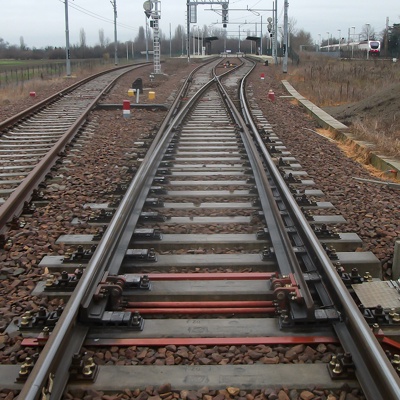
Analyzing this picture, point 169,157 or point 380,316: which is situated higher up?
point 169,157

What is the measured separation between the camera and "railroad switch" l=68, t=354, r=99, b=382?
108 inches

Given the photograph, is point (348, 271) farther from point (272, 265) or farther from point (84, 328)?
point (84, 328)

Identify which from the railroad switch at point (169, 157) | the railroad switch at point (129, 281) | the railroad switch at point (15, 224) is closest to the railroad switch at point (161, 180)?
the railroad switch at point (169, 157)

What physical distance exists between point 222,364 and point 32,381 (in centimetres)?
102

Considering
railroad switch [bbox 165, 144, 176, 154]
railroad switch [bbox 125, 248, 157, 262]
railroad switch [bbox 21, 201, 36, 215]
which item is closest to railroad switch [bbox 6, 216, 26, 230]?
railroad switch [bbox 21, 201, 36, 215]

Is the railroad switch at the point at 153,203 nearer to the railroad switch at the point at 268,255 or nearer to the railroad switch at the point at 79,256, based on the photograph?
the railroad switch at the point at 79,256

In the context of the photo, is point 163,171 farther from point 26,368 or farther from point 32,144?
point 26,368

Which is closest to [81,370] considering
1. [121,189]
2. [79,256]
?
[79,256]

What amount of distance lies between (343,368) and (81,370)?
1.40 m

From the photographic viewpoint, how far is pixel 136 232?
4.55 metres

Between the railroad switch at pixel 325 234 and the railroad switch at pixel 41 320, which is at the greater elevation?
the railroad switch at pixel 325 234

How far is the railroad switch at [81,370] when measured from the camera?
2.74 metres

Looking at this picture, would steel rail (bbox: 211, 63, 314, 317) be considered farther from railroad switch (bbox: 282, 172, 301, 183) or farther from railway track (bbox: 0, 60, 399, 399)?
railroad switch (bbox: 282, 172, 301, 183)

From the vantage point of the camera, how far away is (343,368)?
2768mm
